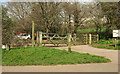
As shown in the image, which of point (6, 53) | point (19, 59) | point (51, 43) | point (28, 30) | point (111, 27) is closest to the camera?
point (19, 59)

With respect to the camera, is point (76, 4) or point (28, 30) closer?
point (76, 4)

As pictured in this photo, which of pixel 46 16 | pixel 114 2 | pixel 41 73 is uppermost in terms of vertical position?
pixel 114 2

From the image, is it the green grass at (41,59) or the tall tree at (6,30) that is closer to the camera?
the green grass at (41,59)

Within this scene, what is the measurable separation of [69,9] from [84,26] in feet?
15.9

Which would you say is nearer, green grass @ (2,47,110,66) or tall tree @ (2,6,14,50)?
green grass @ (2,47,110,66)

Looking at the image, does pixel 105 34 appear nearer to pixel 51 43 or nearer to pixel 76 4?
pixel 76 4

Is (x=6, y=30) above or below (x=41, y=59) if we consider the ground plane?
above

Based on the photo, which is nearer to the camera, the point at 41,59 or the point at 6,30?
the point at 41,59

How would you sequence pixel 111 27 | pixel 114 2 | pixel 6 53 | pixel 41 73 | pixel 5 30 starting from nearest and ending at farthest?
pixel 41 73
pixel 6 53
pixel 5 30
pixel 114 2
pixel 111 27

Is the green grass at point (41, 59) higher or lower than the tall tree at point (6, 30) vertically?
lower

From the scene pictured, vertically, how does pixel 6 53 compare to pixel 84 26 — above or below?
below

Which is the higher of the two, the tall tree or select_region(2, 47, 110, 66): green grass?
the tall tree

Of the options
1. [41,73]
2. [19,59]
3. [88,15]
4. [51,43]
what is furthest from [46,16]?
[41,73]

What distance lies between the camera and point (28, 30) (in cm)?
3353
